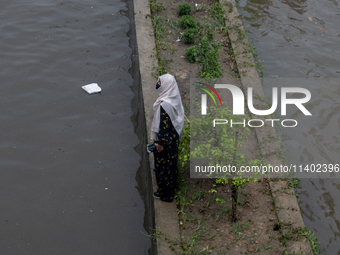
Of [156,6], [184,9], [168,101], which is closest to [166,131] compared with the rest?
[168,101]

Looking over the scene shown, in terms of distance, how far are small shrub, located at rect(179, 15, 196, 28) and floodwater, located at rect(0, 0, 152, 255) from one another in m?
1.24

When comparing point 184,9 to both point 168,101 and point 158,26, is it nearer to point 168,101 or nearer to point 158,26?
point 158,26

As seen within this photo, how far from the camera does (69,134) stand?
582 cm

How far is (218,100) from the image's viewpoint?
19.8 ft

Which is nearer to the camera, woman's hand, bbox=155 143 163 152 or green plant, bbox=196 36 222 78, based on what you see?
woman's hand, bbox=155 143 163 152

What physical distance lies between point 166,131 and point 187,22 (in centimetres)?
428

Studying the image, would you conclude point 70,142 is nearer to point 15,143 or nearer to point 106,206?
point 15,143

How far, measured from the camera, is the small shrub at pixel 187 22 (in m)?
7.61

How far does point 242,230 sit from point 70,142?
3.17 meters

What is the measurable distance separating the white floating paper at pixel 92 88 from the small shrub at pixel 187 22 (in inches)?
100

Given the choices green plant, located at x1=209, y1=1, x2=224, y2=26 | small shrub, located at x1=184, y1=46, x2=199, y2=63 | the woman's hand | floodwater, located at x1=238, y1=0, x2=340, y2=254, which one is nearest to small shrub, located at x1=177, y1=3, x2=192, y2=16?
green plant, located at x1=209, y1=1, x2=224, y2=26

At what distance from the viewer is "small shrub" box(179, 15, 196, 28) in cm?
761

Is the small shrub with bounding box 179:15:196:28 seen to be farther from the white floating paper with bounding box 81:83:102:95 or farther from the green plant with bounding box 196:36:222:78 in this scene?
the white floating paper with bounding box 81:83:102:95

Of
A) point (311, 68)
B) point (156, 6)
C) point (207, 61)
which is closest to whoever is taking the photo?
point (207, 61)
